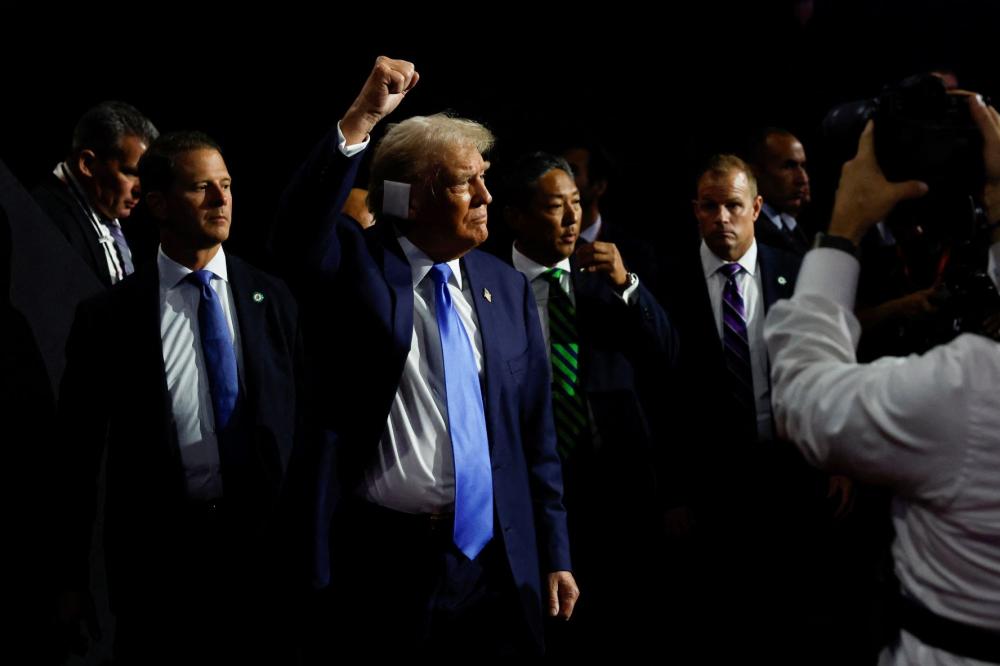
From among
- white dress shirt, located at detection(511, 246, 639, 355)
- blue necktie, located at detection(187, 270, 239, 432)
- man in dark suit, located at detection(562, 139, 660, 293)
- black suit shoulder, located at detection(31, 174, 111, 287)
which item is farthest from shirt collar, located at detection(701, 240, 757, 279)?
black suit shoulder, located at detection(31, 174, 111, 287)

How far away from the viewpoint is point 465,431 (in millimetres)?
2527

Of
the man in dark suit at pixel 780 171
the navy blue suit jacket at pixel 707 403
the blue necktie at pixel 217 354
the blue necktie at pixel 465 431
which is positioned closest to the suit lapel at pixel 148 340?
the blue necktie at pixel 217 354

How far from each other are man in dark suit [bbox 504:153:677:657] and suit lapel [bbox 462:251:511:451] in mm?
612

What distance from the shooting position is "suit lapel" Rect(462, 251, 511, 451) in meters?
2.62

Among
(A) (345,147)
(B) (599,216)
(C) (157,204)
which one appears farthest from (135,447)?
(B) (599,216)

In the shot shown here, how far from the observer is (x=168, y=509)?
2703mm

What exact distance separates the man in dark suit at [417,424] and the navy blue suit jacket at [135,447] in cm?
34

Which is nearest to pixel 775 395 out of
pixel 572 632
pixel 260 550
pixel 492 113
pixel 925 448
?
pixel 925 448

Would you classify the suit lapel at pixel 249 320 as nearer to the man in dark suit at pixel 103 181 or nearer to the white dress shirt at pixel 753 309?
the man in dark suit at pixel 103 181

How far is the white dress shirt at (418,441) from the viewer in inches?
97.7

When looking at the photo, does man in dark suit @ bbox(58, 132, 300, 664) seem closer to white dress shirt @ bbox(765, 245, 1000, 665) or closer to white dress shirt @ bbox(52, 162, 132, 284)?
white dress shirt @ bbox(52, 162, 132, 284)

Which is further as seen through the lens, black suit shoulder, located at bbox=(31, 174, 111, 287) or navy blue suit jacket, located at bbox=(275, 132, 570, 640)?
black suit shoulder, located at bbox=(31, 174, 111, 287)

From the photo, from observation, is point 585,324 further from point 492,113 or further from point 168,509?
point 492,113

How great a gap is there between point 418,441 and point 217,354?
61 cm
